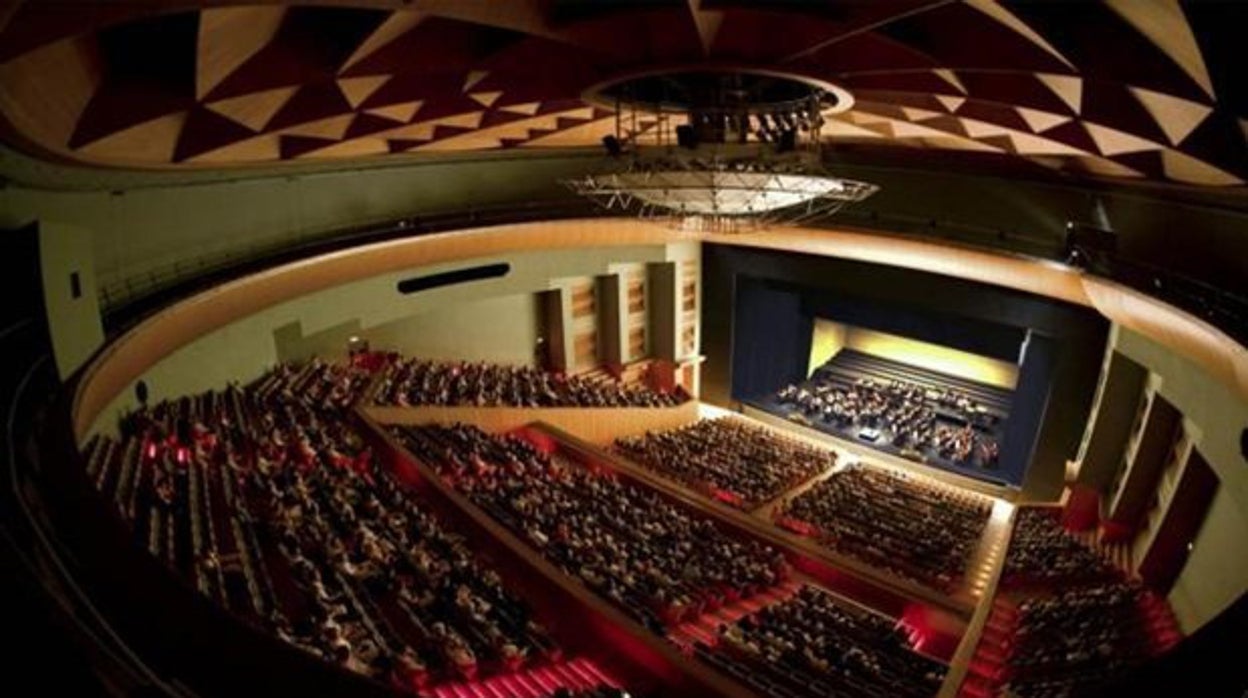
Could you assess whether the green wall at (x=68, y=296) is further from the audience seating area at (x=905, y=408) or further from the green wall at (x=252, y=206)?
the audience seating area at (x=905, y=408)

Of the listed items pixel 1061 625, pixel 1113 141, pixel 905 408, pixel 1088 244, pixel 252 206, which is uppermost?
pixel 1113 141

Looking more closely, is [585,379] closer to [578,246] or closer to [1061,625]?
[578,246]

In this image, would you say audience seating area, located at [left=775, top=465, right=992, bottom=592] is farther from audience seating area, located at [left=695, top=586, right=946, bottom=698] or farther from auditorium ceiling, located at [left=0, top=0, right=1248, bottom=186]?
auditorium ceiling, located at [left=0, top=0, right=1248, bottom=186]

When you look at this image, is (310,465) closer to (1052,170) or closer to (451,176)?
(451,176)

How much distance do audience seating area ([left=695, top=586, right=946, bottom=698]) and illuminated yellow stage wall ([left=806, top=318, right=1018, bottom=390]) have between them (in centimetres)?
1345

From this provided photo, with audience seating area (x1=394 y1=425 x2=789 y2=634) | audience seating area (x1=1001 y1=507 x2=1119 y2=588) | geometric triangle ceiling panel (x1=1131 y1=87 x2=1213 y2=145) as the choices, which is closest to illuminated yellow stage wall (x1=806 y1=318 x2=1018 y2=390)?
audience seating area (x1=1001 y1=507 x2=1119 y2=588)

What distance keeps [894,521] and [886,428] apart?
6.22 meters

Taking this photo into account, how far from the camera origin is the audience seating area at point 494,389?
14805mm

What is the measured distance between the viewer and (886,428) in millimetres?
18688

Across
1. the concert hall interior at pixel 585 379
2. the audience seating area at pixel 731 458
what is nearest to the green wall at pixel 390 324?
the concert hall interior at pixel 585 379

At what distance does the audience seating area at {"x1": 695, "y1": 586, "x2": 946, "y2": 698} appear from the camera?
23.9 ft

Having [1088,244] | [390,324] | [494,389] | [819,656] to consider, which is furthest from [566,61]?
[390,324]

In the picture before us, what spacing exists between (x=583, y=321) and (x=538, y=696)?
14.5 meters

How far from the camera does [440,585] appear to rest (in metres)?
7.55
